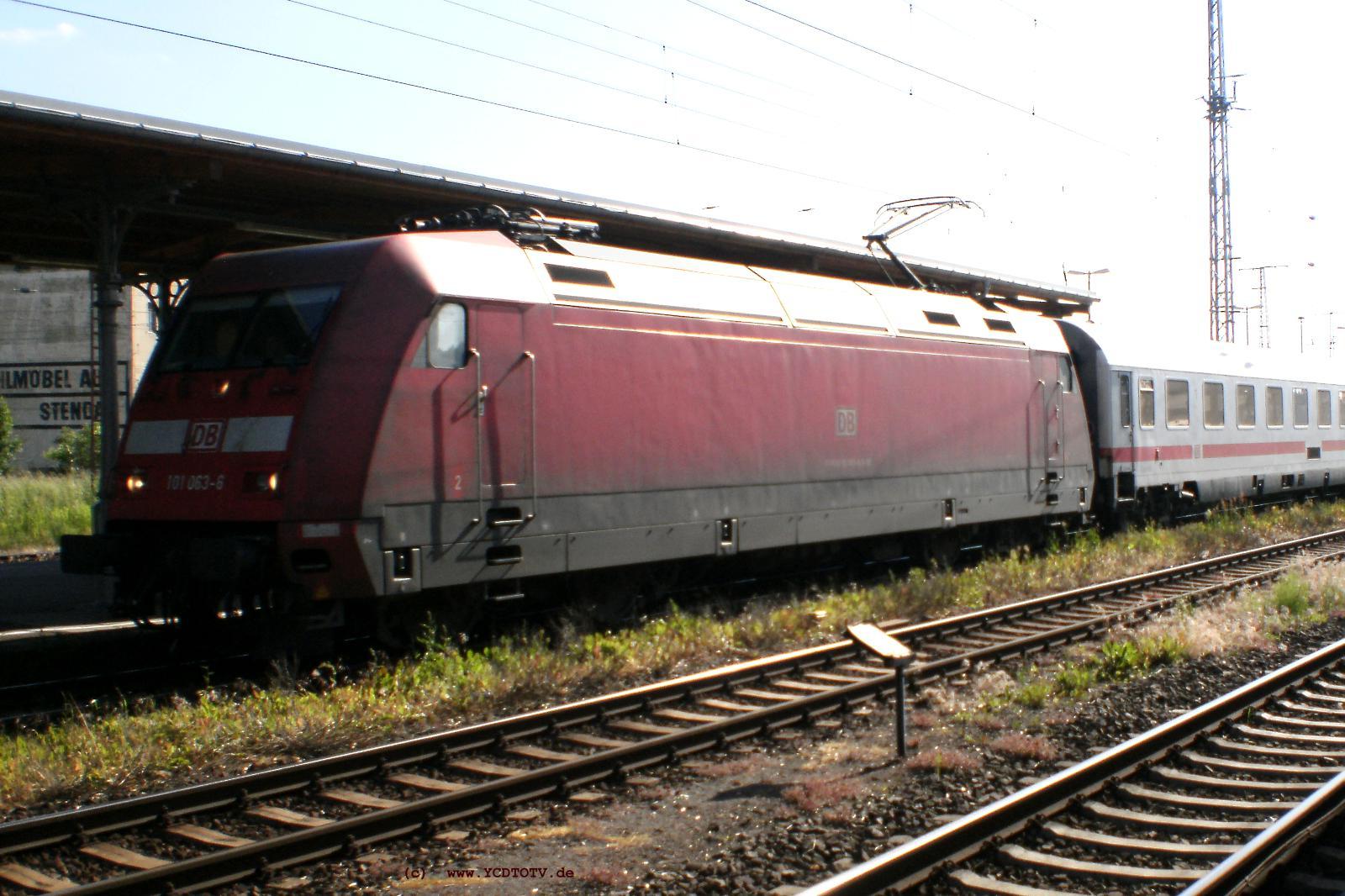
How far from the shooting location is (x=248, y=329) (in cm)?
931

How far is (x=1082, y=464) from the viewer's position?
17031 millimetres

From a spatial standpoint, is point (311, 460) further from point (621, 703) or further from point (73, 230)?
point (73, 230)

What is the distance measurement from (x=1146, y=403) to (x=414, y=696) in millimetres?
13618

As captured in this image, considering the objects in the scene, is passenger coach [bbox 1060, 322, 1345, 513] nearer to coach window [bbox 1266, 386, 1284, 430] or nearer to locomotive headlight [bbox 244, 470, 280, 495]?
coach window [bbox 1266, 386, 1284, 430]

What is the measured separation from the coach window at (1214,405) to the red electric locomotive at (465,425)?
404 inches

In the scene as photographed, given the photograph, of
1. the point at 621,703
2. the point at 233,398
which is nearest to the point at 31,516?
the point at 233,398

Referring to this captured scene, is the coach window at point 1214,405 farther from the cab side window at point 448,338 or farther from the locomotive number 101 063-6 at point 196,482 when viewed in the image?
the locomotive number 101 063-6 at point 196,482

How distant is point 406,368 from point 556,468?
5.36 ft

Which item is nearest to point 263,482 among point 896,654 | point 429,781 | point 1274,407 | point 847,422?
point 429,781

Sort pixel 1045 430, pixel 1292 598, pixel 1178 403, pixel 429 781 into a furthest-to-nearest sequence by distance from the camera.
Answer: pixel 1178 403, pixel 1045 430, pixel 1292 598, pixel 429 781

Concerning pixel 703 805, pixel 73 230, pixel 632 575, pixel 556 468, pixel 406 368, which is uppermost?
pixel 73 230

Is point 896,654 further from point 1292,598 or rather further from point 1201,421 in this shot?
point 1201,421

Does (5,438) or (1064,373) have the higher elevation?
(1064,373)

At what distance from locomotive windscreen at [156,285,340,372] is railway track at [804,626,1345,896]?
5.61 m
